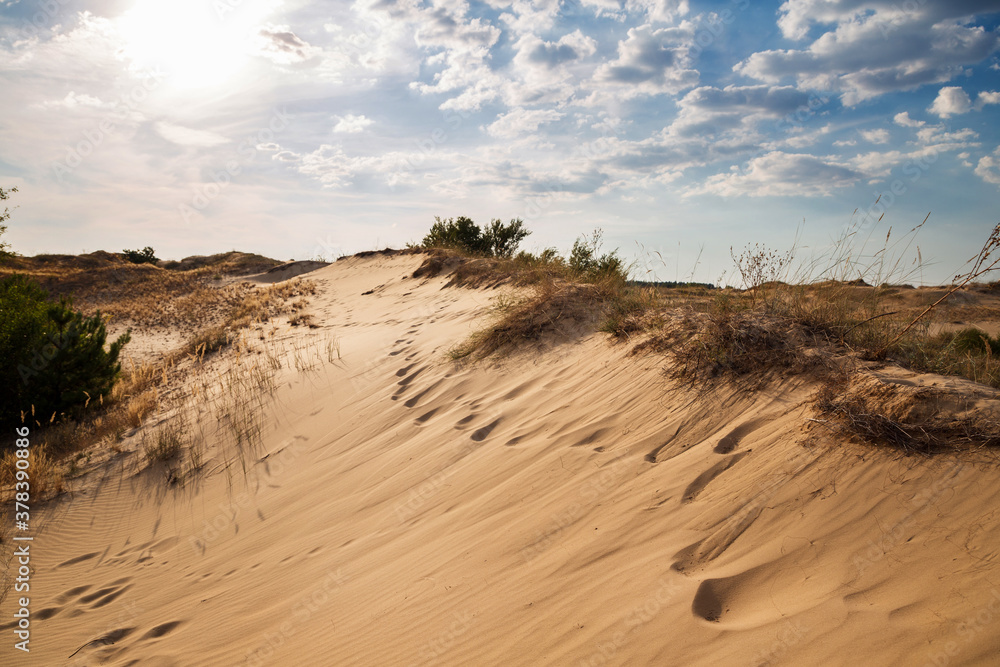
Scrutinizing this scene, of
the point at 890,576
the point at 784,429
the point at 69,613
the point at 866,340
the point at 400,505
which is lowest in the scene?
the point at 69,613

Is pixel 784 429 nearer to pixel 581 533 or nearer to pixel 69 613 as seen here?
pixel 581 533

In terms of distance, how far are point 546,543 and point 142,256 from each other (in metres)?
42.0

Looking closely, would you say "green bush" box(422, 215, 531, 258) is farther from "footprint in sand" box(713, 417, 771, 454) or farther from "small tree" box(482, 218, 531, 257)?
"footprint in sand" box(713, 417, 771, 454)

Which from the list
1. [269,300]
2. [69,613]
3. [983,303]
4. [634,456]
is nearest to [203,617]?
[69,613]

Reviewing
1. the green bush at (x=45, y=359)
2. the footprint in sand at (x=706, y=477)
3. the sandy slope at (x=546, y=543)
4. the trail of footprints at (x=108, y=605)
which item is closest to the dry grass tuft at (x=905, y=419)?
the sandy slope at (x=546, y=543)

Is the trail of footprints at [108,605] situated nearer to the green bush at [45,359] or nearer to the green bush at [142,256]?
the green bush at [45,359]

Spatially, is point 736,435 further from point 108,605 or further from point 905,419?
point 108,605

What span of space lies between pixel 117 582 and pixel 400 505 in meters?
2.38

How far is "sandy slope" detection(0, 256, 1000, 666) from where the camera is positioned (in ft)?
6.35

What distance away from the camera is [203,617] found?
10.7 ft

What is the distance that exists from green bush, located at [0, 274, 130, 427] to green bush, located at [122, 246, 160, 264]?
100ft

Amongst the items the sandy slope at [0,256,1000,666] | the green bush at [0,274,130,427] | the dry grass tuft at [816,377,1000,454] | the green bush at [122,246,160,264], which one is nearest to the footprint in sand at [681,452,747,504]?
the sandy slope at [0,256,1000,666]

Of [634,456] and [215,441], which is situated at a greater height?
[634,456]

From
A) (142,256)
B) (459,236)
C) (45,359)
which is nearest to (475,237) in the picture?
(459,236)
